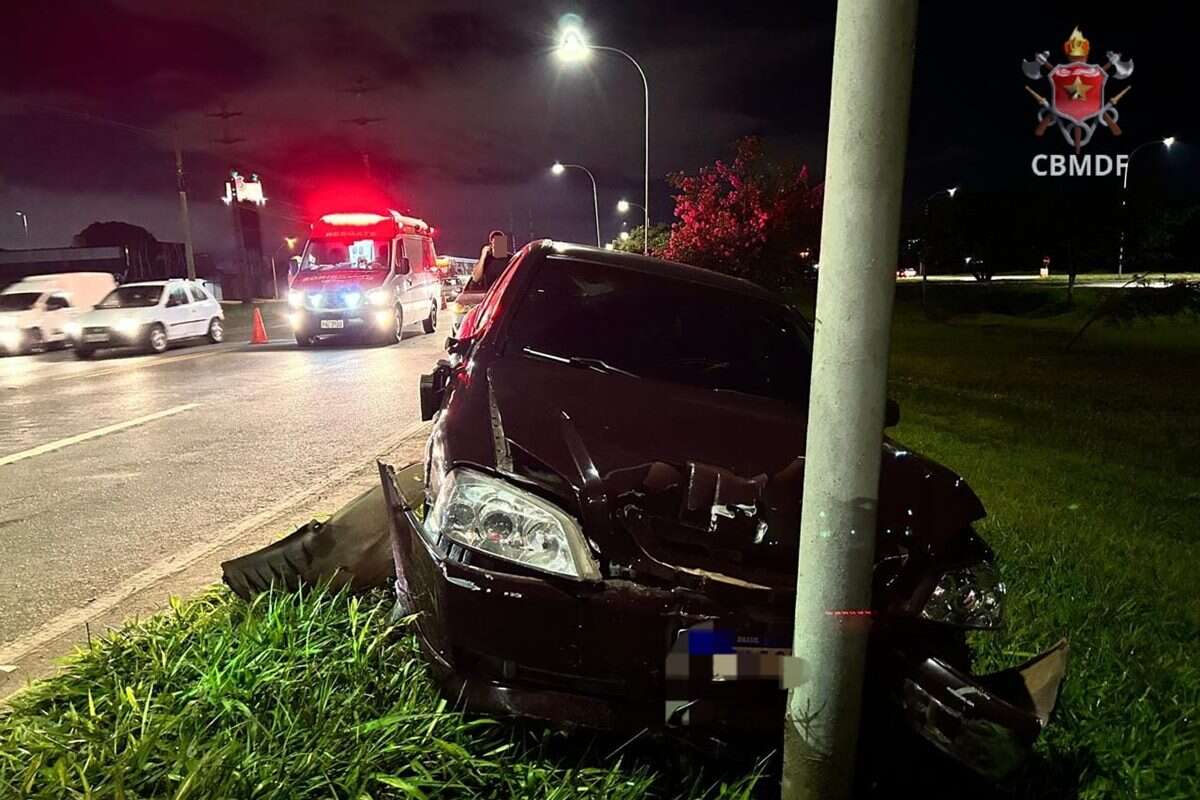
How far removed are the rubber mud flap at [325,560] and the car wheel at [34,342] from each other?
1685 centimetres

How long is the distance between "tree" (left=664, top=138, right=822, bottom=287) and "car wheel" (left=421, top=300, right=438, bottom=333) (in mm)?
7321

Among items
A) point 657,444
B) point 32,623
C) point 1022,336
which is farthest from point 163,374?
point 1022,336

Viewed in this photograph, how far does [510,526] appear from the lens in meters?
2.24

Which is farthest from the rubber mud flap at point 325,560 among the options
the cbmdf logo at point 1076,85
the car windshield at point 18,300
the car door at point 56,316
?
the cbmdf logo at point 1076,85

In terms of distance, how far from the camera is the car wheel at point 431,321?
19.8 meters

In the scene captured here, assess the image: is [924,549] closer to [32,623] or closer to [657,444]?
[657,444]

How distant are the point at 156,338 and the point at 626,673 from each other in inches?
654

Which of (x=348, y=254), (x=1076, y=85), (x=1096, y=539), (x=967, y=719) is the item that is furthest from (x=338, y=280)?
(x=1076, y=85)

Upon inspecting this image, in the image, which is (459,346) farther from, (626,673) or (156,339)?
(156,339)

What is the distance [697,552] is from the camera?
7.18 ft

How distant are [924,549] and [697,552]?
723 millimetres

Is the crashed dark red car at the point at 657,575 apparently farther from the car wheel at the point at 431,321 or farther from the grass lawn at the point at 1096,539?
the car wheel at the point at 431,321

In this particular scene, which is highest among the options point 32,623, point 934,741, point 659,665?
point 659,665

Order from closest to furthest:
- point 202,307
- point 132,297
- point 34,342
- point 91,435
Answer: point 91,435
point 132,297
point 34,342
point 202,307
